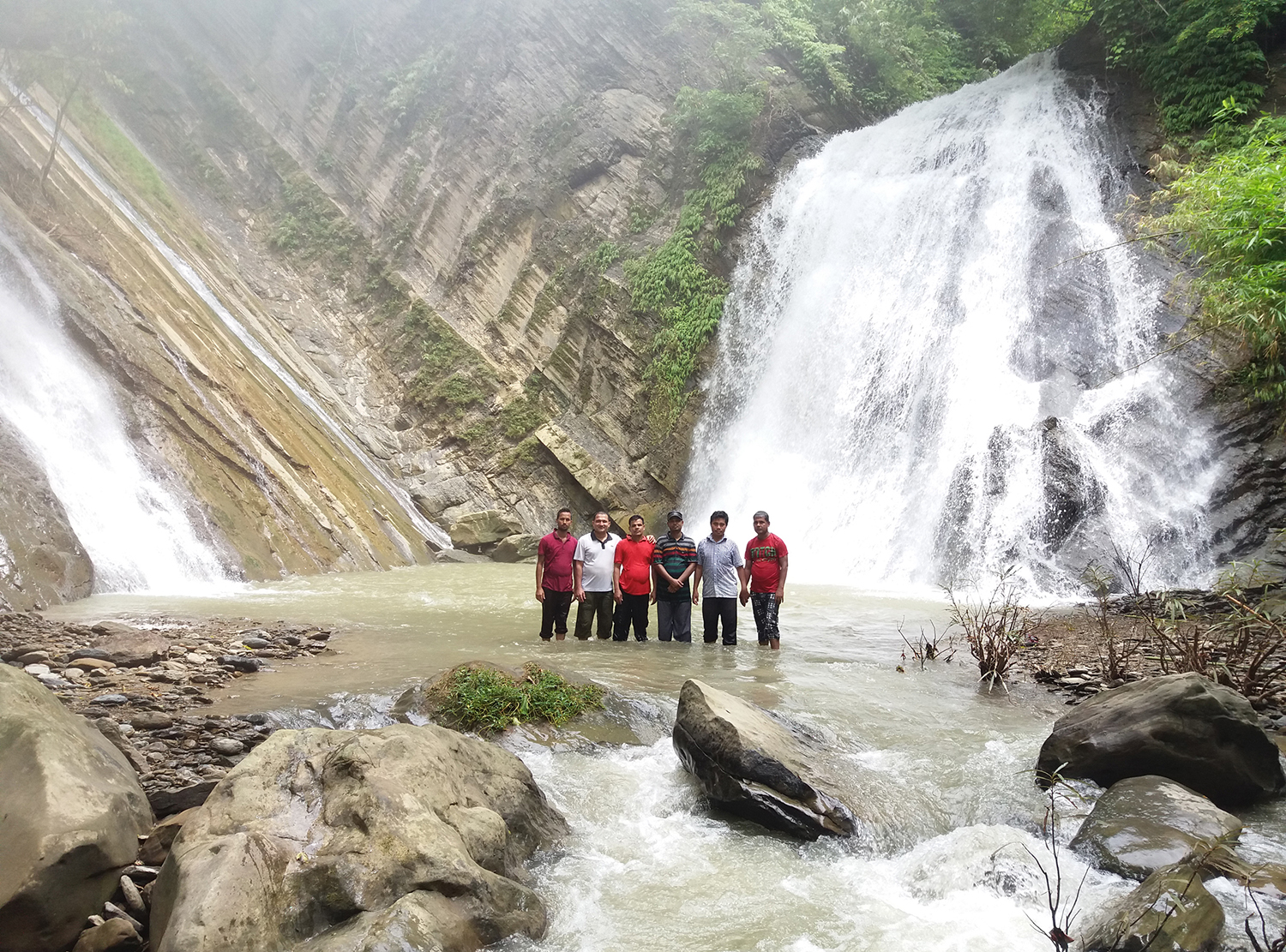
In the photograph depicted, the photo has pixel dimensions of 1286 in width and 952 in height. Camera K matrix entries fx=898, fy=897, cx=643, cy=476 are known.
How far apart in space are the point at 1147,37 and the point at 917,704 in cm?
1857

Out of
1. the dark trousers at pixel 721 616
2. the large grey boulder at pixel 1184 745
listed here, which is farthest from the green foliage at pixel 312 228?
the large grey boulder at pixel 1184 745

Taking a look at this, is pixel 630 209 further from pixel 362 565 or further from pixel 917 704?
pixel 917 704

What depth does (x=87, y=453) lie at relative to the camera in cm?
1328

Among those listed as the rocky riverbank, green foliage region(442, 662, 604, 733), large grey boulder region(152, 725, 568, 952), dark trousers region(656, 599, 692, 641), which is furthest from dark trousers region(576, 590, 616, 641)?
large grey boulder region(152, 725, 568, 952)

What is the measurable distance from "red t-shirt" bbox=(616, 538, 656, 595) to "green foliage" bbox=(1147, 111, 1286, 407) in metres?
6.37

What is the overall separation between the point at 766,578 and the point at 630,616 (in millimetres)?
1505

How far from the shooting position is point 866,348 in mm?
20141

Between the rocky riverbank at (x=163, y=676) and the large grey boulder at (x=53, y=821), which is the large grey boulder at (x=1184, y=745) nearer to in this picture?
the large grey boulder at (x=53, y=821)

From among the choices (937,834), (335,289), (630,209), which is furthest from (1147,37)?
(335,289)

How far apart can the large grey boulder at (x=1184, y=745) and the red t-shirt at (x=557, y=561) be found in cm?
529

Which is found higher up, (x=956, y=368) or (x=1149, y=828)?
(x=956, y=368)

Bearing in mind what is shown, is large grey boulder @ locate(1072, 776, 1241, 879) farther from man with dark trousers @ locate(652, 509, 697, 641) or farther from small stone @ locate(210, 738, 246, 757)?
man with dark trousers @ locate(652, 509, 697, 641)

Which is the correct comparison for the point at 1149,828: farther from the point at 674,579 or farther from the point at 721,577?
the point at 674,579

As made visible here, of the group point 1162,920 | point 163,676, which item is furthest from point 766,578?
point 1162,920
